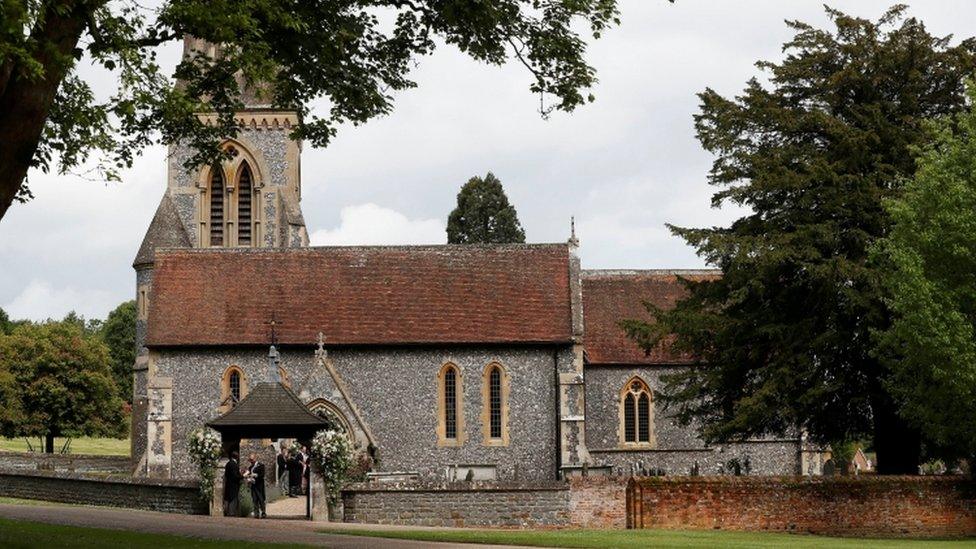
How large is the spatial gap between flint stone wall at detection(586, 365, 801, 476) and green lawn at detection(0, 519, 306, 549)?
27.2 metres

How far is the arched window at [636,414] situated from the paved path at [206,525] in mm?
22216

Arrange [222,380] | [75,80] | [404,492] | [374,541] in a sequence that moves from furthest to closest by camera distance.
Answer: [222,380]
[404,492]
[374,541]
[75,80]

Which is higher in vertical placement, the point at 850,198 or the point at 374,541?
the point at 850,198

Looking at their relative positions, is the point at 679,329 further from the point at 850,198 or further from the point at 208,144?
the point at 208,144

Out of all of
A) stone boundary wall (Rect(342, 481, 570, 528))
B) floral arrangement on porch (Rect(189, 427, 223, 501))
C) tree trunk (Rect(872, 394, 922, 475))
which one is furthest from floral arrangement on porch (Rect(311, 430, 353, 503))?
tree trunk (Rect(872, 394, 922, 475))

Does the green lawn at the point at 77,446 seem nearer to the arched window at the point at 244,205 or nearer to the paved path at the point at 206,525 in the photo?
the arched window at the point at 244,205

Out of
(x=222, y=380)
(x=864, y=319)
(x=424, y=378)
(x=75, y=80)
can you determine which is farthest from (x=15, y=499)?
(x=864, y=319)

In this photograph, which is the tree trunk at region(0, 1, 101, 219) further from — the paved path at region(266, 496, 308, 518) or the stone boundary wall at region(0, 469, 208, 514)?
the paved path at region(266, 496, 308, 518)

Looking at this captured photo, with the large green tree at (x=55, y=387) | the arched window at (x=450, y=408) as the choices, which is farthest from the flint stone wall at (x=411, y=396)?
the large green tree at (x=55, y=387)

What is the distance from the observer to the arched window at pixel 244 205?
5344 centimetres

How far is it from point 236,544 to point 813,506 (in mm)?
14417

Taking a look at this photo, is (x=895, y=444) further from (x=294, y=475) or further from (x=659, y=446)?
(x=294, y=475)

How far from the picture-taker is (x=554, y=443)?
140 ft

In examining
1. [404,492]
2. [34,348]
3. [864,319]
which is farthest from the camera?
[34,348]
